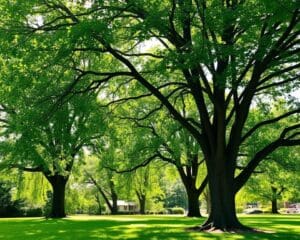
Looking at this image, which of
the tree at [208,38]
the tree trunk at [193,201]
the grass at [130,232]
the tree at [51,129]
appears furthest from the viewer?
the tree trunk at [193,201]

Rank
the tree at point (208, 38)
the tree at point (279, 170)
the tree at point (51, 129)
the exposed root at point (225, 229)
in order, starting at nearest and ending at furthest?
the tree at point (208, 38)
the tree at point (51, 129)
the exposed root at point (225, 229)
the tree at point (279, 170)

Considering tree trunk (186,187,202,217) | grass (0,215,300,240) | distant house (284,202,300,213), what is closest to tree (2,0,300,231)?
grass (0,215,300,240)

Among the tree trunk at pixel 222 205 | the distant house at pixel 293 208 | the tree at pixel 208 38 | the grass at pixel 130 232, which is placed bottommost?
the grass at pixel 130 232

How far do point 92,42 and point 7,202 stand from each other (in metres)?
40.1

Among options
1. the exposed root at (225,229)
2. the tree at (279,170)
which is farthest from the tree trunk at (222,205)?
the tree at (279,170)

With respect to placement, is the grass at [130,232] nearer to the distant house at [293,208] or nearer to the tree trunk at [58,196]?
the tree trunk at [58,196]

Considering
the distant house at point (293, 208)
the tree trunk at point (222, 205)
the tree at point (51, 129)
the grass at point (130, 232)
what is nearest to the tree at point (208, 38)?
the tree trunk at point (222, 205)

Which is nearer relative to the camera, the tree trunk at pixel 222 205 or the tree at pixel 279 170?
the tree trunk at pixel 222 205

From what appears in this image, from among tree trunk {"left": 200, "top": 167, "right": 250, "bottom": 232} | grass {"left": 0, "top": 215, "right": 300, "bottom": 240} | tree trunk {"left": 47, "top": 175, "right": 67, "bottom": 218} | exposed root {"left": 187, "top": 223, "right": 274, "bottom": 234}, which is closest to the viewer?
grass {"left": 0, "top": 215, "right": 300, "bottom": 240}

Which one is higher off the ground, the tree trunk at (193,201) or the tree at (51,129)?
the tree at (51,129)

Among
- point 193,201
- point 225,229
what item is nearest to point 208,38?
point 225,229

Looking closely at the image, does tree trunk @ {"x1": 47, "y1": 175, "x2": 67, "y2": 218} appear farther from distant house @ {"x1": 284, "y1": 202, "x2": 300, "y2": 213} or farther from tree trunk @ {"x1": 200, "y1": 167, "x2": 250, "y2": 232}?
distant house @ {"x1": 284, "y1": 202, "x2": 300, "y2": 213}

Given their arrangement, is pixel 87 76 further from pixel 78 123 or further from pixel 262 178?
pixel 262 178

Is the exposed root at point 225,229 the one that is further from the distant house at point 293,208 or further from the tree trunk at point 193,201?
the distant house at point 293,208
